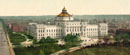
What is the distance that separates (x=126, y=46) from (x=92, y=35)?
15.5 metres

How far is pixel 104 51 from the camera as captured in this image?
3180cm

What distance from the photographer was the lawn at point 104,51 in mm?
30625

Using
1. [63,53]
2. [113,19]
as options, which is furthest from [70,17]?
[113,19]

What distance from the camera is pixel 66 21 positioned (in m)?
48.6

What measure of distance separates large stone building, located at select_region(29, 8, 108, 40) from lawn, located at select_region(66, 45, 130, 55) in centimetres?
1352

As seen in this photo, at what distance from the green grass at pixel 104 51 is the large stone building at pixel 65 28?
13758 millimetres

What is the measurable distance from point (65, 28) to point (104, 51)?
1690cm

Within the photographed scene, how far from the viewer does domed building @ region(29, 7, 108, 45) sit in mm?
46281

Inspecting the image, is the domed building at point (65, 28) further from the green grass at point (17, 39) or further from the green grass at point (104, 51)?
the green grass at point (104, 51)
